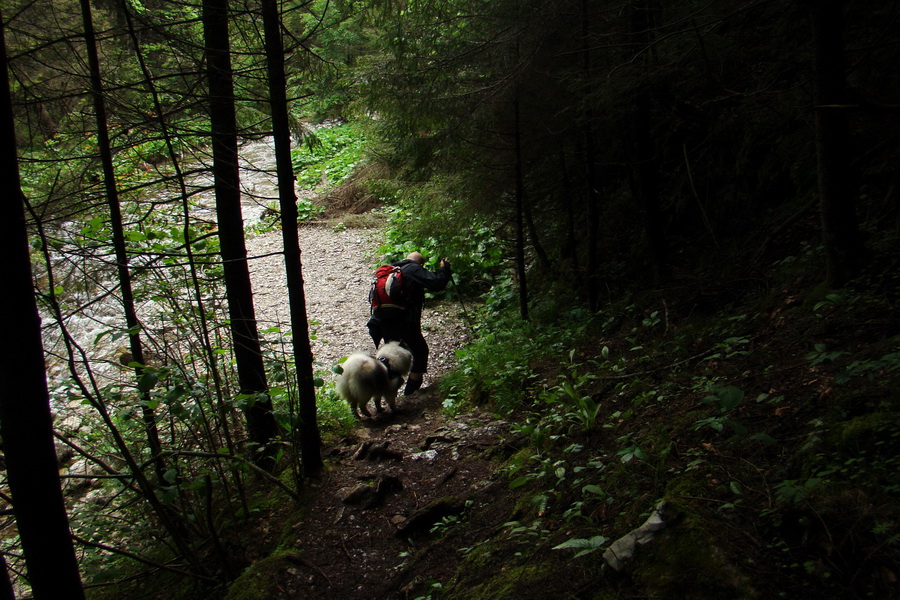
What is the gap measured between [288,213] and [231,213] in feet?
3.91

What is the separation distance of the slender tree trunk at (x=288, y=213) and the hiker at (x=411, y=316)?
3.64m

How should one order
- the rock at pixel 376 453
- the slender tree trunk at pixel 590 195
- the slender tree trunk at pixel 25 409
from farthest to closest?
the slender tree trunk at pixel 590 195 < the rock at pixel 376 453 < the slender tree trunk at pixel 25 409

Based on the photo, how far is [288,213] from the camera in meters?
4.74

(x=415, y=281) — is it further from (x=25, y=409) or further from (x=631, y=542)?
(x=25, y=409)

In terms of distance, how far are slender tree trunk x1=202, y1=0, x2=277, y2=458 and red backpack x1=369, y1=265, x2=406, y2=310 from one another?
9.30ft

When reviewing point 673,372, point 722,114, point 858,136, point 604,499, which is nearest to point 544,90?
point 722,114

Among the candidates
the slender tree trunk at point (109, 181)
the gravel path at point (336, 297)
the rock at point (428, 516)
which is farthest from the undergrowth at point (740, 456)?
the gravel path at point (336, 297)

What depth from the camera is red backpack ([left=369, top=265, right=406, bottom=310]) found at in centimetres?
859

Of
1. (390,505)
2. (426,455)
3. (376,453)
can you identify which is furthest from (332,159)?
(390,505)

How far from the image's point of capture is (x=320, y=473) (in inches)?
210

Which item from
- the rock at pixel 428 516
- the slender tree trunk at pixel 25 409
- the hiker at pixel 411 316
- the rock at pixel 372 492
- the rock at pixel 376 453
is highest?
the slender tree trunk at pixel 25 409

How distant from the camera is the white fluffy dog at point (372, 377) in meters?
7.63

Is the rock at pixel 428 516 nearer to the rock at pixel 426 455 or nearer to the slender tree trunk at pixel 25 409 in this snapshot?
the rock at pixel 426 455

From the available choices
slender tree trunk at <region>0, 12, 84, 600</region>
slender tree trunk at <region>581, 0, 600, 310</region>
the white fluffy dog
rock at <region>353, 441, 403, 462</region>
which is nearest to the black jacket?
the white fluffy dog
